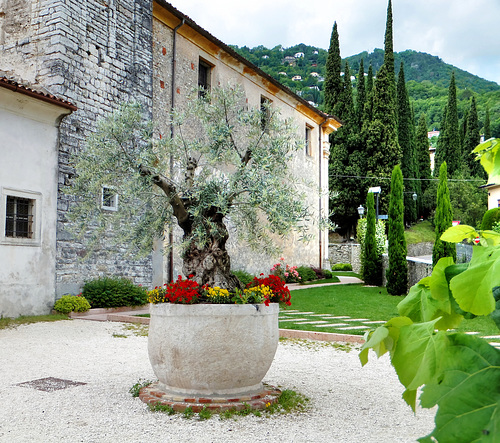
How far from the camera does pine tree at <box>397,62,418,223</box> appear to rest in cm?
3869

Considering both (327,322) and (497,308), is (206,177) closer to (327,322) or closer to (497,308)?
(327,322)

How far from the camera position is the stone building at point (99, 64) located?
38.7 feet

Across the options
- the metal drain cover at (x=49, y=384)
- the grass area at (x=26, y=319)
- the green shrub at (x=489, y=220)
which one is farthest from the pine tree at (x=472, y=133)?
the green shrub at (x=489, y=220)

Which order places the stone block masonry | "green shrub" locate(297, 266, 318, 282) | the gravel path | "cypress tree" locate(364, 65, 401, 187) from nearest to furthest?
1. the gravel path
2. the stone block masonry
3. "green shrub" locate(297, 266, 318, 282)
4. "cypress tree" locate(364, 65, 401, 187)

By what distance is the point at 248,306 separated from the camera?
4809mm

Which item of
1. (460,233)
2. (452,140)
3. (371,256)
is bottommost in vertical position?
(371,256)

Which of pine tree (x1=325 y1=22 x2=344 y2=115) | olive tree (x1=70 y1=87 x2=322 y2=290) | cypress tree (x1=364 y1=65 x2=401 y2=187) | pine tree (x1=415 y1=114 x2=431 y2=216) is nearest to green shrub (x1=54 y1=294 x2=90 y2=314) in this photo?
olive tree (x1=70 y1=87 x2=322 y2=290)

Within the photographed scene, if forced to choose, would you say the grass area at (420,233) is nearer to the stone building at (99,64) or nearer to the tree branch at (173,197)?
the stone building at (99,64)

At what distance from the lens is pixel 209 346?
184 inches

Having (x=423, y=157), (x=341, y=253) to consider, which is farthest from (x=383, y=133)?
(x=423, y=157)

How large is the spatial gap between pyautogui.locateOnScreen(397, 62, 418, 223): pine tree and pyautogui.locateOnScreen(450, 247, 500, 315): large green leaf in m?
39.2

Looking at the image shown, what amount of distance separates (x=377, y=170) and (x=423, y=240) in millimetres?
8366

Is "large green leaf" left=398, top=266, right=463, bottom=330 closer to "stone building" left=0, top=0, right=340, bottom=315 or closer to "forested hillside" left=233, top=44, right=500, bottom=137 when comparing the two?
"stone building" left=0, top=0, right=340, bottom=315

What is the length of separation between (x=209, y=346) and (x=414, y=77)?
320ft
